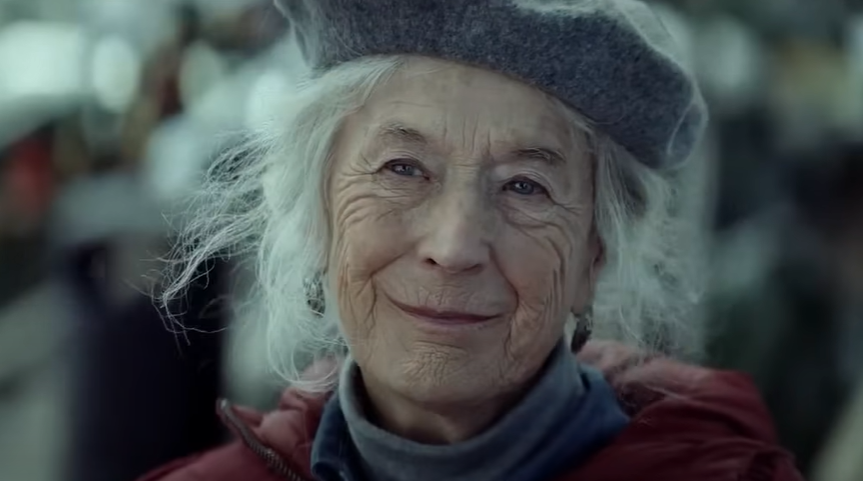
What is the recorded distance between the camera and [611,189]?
1.38 m

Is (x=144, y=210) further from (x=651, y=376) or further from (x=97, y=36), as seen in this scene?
(x=651, y=376)

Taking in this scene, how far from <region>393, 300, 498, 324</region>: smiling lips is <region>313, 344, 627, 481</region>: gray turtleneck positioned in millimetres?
124

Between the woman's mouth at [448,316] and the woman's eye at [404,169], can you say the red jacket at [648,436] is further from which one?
the woman's eye at [404,169]

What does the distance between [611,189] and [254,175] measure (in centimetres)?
46

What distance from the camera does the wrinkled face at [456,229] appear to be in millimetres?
1276

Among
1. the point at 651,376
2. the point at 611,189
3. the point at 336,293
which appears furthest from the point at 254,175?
the point at 651,376

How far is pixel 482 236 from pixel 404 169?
12 centimetres

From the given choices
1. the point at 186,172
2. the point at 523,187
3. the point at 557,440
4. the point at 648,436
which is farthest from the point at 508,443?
the point at 186,172

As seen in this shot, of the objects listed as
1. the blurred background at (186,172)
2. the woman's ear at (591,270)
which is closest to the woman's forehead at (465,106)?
the woman's ear at (591,270)

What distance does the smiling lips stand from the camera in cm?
130

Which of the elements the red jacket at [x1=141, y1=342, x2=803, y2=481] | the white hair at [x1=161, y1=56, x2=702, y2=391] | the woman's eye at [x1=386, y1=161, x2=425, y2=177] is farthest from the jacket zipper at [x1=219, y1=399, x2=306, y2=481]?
the woman's eye at [x1=386, y1=161, x2=425, y2=177]

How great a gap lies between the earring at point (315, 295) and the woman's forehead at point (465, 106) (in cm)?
26

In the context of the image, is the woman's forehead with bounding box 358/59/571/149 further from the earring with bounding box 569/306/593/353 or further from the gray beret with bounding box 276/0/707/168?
the earring with bounding box 569/306/593/353

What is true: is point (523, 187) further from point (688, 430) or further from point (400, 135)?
point (688, 430)
